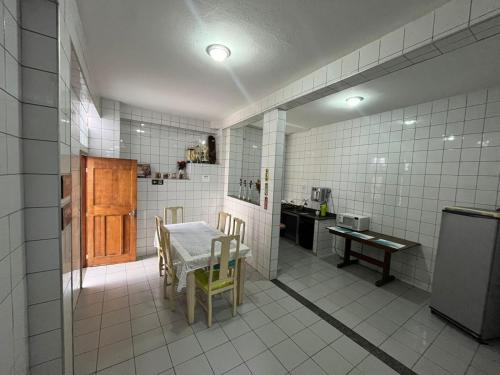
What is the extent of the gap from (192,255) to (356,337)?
181 cm

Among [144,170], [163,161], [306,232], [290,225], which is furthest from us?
[290,225]

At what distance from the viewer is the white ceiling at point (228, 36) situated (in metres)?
1.40

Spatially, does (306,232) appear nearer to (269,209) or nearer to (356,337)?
(269,209)

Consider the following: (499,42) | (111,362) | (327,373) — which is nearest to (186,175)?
(111,362)

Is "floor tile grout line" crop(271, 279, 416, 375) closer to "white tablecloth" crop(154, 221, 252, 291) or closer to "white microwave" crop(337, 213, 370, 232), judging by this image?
"white tablecloth" crop(154, 221, 252, 291)

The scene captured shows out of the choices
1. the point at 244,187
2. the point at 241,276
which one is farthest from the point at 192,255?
the point at 244,187

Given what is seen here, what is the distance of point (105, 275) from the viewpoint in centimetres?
293

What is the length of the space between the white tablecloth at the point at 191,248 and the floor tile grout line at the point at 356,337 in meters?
0.94

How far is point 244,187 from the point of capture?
4.11m

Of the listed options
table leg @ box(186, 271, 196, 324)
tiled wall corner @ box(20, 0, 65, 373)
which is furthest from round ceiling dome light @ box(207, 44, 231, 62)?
table leg @ box(186, 271, 196, 324)

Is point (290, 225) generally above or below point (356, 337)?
above

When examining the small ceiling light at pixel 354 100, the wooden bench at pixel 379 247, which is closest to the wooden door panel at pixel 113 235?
the wooden bench at pixel 379 247

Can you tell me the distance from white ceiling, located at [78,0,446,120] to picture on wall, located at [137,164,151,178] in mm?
1527

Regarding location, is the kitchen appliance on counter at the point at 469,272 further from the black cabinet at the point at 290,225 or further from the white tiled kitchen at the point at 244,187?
the black cabinet at the point at 290,225
